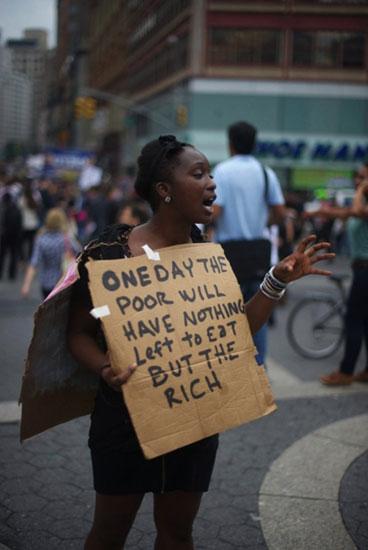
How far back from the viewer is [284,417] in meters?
5.31

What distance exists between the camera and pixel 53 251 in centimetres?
797

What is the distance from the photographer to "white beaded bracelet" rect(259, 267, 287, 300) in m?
2.53

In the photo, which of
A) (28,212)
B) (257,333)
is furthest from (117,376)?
(28,212)

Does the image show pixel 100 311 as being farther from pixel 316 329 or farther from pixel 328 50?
pixel 328 50

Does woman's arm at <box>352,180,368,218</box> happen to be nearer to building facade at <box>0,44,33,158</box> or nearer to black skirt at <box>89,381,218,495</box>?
black skirt at <box>89,381,218,495</box>

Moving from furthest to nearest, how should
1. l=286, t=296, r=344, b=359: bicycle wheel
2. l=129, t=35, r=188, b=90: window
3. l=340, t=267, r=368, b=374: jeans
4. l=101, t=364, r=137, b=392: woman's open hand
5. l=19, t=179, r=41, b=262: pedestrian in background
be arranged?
1. l=129, t=35, r=188, b=90: window
2. l=19, t=179, r=41, b=262: pedestrian in background
3. l=286, t=296, r=344, b=359: bicycle wheel
4. l=340, t=267, r=368, b=374: jeans
5. l=101, t=364, r=137, b=392: woman's open hand

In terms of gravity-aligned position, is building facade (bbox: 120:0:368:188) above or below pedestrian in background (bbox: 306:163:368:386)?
above

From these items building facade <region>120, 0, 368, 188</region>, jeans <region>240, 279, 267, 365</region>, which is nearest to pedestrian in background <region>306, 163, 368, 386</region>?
jeans <region>240, 279, 267, 365</region>

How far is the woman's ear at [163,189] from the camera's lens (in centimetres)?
243

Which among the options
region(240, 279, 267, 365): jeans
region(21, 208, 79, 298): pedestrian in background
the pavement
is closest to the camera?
the pavement

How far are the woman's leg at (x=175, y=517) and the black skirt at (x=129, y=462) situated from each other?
0.04 meters

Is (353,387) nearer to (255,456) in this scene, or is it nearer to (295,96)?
(255,456)

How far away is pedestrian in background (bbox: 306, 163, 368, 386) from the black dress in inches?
144

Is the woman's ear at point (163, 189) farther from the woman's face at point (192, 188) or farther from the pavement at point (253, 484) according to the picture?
the pavement at point (253, 484)
